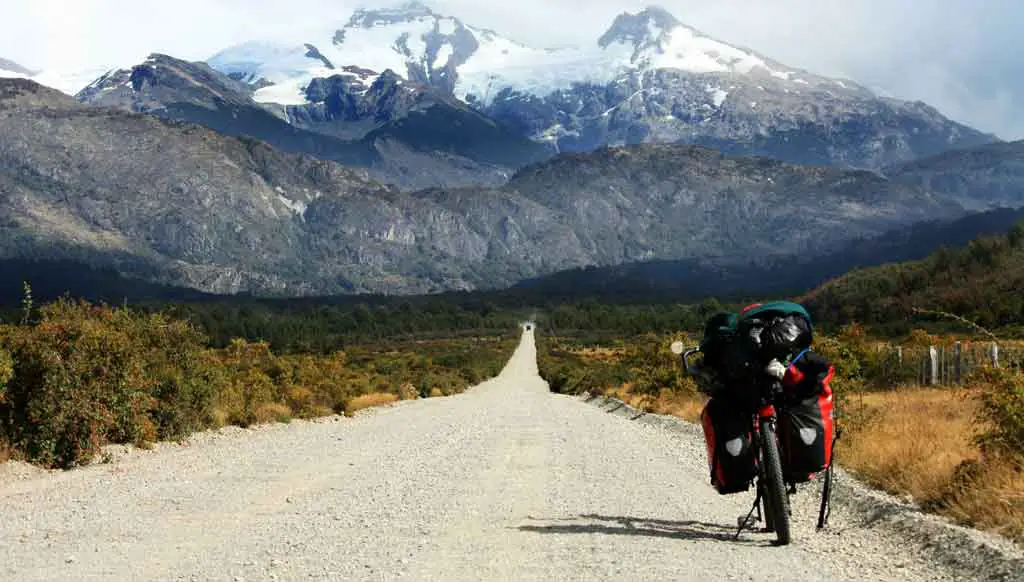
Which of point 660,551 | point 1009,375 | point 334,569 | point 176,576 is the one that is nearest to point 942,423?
point 1009,375

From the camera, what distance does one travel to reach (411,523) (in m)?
9.59

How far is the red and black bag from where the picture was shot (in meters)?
8.86

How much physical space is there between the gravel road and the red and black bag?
559 millimetres

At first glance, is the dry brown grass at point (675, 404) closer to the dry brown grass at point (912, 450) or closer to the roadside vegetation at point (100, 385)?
the dry brown grass at point (912, 450)

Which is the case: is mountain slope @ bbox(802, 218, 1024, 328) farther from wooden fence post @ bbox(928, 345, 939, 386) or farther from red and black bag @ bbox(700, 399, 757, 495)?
red and black bag @ bbox(700, 399, 757, 495)

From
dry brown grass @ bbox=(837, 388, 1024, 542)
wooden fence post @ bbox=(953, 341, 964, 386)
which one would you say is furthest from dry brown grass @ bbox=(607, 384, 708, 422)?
dry brown grass @ bbox=(837, 388, 1024, 542)

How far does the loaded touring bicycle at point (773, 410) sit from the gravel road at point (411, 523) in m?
0.61

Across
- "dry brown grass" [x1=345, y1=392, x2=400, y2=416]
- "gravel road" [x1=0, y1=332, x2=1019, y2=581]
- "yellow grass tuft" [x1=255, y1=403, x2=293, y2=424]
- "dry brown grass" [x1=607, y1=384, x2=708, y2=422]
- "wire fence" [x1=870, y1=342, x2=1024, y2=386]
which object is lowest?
"dry brown grass" [x1=345, y1=392, x2=400, y2=416]

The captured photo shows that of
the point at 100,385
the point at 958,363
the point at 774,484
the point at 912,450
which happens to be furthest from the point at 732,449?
the point at 958,363

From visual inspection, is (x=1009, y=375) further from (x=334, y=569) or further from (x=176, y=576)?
(x=176, y=576)

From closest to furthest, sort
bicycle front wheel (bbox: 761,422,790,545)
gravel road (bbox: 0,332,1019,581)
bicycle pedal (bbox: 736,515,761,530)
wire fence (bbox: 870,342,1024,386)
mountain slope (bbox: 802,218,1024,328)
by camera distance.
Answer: gravel road (bbox: 0,332,1019,581)
bicycle front wheel (bbox: 761,422,790,545)
bicycle pedal (bbox: 736,515,761,530)
wire fence (bbox: 870,342,1024,386)
mountain slope (bbox: 802,218,1024,328)

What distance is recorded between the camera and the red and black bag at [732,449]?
8.86 metres

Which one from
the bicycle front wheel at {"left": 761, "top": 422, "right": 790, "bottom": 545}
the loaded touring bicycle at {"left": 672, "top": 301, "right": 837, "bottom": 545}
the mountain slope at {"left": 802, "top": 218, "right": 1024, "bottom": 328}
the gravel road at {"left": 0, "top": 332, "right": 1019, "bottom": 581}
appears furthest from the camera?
the mountain slope at {"left": 802, "top": 218, "right": 1024, "bottom": 328}

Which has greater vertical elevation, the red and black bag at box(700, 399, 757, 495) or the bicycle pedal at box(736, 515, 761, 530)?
the red and black bag at box(700, 399, 757, 495)
